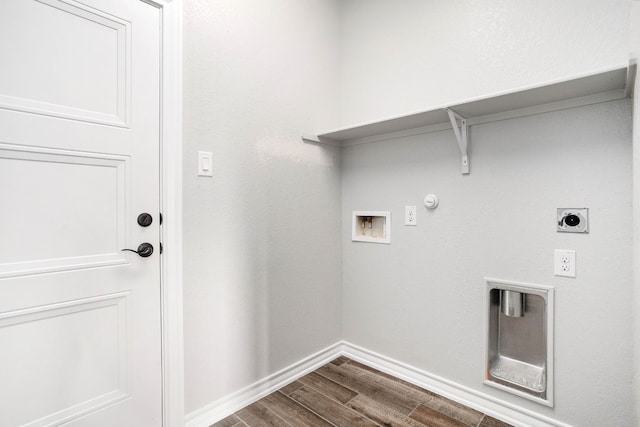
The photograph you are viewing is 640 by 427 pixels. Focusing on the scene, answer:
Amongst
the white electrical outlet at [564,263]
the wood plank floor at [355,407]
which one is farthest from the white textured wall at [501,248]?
the wood plank floor at [355,407]

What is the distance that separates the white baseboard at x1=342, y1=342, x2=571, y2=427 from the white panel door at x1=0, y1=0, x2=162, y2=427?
1312 millimetres

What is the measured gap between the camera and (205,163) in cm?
157

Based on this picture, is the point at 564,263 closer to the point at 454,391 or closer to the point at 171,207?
the point at 454,391

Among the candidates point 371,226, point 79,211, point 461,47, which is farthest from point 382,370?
point 461,47

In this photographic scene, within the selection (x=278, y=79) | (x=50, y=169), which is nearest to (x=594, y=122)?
(x=278, y=79)

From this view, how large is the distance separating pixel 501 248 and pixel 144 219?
174cm

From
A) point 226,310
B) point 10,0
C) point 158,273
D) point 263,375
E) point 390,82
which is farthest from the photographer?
point 390,82

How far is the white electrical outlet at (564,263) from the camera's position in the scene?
141 centimetres

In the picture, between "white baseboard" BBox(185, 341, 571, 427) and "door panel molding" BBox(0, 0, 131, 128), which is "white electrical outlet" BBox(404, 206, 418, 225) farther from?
"door panel molding" BBox(0, 0, 131, 128)

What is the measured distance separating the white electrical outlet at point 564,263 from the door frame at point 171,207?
Result: 1768 millimetres

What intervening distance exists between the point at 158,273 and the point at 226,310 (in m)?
0.42

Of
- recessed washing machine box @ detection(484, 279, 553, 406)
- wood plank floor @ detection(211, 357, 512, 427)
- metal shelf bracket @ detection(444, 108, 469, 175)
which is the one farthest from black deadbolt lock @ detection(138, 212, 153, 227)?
recessed washing machine box @ detection(484, 279, 553, 406)

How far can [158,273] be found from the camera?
142cm

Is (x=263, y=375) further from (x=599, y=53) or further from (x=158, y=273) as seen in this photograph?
(x=599, y=53)
